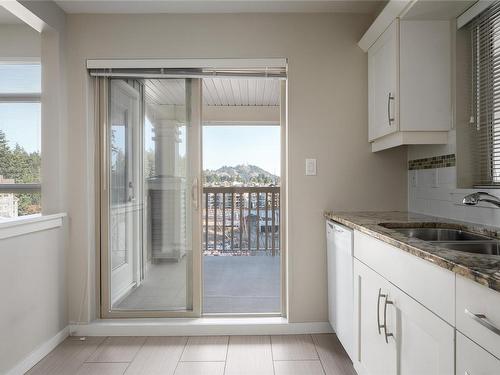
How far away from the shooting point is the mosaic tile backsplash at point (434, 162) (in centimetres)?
213

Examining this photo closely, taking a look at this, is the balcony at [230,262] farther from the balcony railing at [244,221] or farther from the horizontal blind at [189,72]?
the horizontal blind at [189,72]

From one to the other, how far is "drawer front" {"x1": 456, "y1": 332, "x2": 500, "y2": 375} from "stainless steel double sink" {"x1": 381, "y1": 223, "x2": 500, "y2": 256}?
0.56 metres

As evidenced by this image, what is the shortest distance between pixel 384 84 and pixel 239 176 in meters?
3.33

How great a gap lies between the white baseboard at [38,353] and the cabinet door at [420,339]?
2.10 m

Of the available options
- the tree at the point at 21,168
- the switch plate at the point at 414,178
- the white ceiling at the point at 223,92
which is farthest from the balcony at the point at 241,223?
the switch plate at the point at 414,178

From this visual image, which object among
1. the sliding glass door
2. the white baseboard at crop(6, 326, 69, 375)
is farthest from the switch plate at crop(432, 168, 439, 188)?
the white baseboard at crop(6, 326, 69, 375)

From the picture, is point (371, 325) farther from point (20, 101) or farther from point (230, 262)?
point (20, 101)

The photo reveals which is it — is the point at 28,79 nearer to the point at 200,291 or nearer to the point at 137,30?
the point at 137,30

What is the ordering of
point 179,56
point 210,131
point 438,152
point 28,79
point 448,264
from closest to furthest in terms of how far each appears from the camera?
point 448,264
point 438,152
point 179,56
point 28,79
point 210,131

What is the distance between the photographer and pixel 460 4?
6.36 feet

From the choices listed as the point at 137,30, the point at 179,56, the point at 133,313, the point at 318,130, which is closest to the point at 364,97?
the point at 318,130

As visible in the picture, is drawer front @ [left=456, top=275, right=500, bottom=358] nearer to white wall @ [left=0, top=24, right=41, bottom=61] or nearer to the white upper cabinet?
the white upper cabinet

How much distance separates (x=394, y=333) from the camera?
4.82 feet

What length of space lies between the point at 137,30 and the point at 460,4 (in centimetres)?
217
